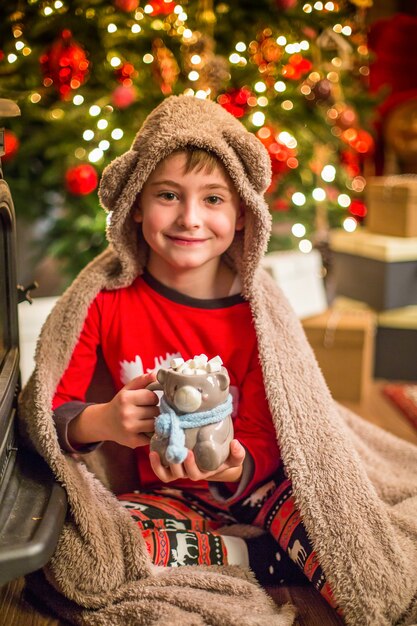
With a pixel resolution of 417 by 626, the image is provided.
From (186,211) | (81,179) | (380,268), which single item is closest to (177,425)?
(186,211)

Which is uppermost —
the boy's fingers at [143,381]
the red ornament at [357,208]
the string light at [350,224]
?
the red ornament at [357,208]

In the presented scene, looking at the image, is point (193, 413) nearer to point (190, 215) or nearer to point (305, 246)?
point (190, 215)

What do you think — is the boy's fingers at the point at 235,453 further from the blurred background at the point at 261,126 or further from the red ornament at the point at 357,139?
the red ornament at the point at 357,139

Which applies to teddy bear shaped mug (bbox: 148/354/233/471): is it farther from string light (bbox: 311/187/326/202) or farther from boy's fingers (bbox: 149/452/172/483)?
string light (bbox: 311/187/326/202)

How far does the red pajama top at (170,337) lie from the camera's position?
116 cm

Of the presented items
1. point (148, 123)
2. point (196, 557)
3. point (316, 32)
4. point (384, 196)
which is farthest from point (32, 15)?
point (196, 557)

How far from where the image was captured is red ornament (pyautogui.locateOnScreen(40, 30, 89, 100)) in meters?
1.78

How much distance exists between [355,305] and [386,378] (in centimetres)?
28

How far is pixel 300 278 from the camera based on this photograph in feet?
7.03

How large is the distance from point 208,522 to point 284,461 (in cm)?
23

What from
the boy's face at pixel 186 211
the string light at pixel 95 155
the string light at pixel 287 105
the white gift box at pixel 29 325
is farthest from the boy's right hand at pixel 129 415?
the string light at pixel 287 105

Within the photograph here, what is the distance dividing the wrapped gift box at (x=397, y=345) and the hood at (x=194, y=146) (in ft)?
4.19

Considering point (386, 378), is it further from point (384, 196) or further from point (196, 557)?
point (196, 557)

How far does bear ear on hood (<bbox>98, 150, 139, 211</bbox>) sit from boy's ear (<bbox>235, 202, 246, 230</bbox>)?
193 millimetres
